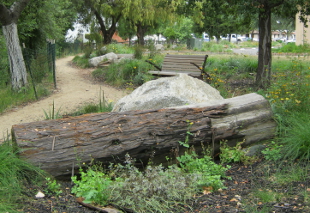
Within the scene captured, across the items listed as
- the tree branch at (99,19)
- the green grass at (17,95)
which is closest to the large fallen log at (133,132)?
the green grass at (17,95)

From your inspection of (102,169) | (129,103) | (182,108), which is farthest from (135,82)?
(102,169)

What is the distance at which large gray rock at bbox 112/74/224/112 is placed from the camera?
6.15m

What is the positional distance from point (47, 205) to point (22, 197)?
0.86 ft

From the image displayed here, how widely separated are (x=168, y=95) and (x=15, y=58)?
675 centimetres

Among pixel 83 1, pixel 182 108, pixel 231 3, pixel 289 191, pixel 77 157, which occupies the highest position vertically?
pixel 83 1

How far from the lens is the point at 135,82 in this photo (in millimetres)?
12445

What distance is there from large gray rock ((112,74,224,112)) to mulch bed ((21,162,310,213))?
2.14m

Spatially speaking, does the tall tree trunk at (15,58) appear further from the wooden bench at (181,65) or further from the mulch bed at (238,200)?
the mulch bed at (238,200)

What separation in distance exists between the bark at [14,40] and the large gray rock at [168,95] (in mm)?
5627

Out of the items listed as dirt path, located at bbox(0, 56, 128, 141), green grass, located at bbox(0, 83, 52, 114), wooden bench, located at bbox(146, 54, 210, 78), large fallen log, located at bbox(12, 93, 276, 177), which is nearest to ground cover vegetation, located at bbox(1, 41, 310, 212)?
large fallen log, located at bbox(12, 93, 276, 177)

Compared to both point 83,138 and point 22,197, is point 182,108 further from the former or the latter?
point 22,197

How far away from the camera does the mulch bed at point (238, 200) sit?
11.4 ft

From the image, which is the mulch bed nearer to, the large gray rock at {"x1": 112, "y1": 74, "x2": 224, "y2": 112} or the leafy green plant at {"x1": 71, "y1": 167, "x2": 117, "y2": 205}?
the leafy green plant at {"x1": 71, "y1": 167, "x2": 117, "y2": 205}

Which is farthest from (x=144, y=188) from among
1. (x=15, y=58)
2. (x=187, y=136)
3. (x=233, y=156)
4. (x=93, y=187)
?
(x=15, y=58)
